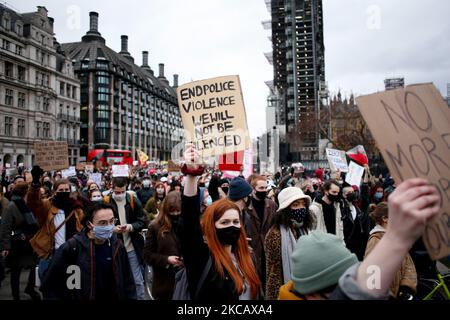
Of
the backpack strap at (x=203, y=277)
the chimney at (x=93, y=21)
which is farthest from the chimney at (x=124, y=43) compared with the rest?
the backpack strap at (x=203, y=277)

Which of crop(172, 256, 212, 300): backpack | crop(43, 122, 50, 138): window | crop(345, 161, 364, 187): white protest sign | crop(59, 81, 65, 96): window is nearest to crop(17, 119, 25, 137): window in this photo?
crop(43, 122, 50, 138): window

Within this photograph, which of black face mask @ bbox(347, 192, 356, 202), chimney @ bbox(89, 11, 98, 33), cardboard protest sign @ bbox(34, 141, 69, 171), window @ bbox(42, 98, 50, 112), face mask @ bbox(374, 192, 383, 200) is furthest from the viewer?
chimney @ bbox(89, 11, 98, 33)

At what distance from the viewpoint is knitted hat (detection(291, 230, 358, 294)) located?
160 centimetres

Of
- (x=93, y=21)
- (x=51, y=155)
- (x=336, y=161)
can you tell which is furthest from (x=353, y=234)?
(x=93, y=21)

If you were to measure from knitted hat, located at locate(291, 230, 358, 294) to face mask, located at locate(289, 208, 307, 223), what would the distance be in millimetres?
2245

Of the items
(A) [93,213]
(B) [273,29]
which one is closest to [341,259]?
(A) [93,213]

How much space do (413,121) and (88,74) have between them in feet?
254

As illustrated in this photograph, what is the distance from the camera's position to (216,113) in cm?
→ 429

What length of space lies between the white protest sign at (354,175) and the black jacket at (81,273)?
6.58 m

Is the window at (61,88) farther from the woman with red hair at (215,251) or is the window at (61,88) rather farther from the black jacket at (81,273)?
the woman with red hair at (215,251)

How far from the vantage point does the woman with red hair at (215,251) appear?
2359mm

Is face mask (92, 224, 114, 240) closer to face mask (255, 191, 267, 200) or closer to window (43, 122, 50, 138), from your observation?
face mask (255, 191, 267, 200)

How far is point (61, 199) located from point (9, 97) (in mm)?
49215
